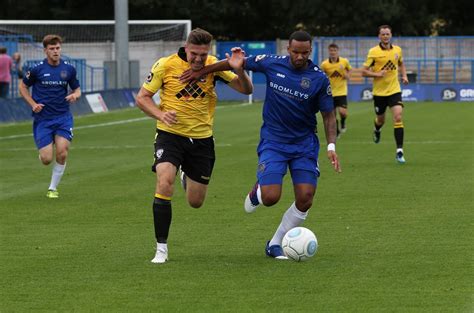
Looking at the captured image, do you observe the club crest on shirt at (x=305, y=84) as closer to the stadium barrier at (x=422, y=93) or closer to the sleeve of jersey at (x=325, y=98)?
the sleeve of jersey at (x=325, y=98)

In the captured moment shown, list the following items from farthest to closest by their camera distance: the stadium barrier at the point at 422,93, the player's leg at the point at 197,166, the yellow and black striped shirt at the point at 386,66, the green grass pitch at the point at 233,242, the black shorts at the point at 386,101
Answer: the stadium barrier at the point at 422,93 → the yellow and black striped shirt at the point at 386,66 → the black shorts at the point at 386,101 → the player's leg at the point at 197,166 → the green grass pitch at the point at 233,242

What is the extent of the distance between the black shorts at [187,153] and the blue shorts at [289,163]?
541 mm

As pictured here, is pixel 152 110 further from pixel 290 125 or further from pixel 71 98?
pixel 71 98

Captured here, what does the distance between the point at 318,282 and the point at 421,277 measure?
0.81m

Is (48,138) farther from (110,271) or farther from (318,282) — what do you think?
(318,282)

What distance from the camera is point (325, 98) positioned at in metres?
9.88

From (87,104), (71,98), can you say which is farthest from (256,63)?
(87,104)

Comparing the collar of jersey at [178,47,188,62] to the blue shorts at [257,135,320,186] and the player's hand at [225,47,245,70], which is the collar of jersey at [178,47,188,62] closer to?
the player's hand at [225,47,245,70]

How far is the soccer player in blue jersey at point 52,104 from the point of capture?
15000mm

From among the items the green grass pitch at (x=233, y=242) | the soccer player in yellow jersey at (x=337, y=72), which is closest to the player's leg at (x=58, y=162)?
the green grass pitch at (x=233, y=242)

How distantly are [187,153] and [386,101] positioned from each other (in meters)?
10.8

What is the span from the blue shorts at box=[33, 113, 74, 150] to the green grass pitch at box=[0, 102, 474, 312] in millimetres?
751

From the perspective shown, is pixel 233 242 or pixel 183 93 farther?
pixel 233 242

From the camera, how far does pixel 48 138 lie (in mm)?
15086
